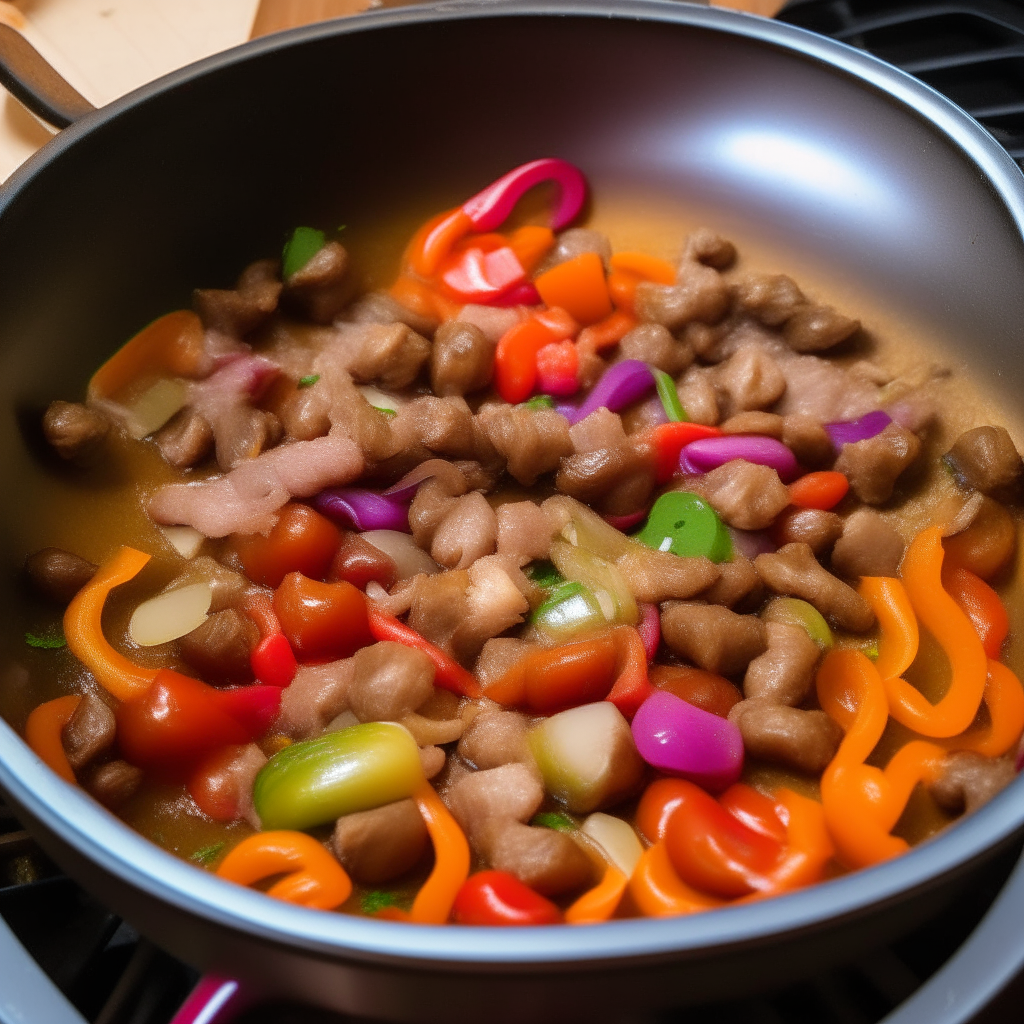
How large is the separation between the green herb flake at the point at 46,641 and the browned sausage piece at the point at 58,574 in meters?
0.05

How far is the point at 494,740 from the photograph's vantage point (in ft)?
3.64

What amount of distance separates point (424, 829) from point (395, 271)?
0.96 m

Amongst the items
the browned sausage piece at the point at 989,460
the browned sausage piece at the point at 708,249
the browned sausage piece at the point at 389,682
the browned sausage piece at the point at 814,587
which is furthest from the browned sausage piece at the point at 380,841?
the browned sausage piece at the point at 708,249

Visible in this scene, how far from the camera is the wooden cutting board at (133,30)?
1.81 meters

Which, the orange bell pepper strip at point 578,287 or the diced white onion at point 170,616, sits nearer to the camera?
the diced white onion at point 170,616

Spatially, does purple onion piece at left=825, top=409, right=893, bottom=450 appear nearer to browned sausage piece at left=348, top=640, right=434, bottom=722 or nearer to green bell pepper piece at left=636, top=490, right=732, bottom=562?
green bell pepper piece at left=636, top=490, right=732, bottom=562

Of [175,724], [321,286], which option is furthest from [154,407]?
[175,724]

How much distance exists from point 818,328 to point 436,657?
0.78 m

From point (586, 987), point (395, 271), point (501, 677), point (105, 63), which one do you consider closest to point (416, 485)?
point (501, 677)

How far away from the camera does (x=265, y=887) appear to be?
1017mm

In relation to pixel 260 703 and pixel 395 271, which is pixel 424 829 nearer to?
pixel 260 703

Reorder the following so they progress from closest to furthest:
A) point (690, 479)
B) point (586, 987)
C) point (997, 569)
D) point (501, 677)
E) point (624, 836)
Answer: point (586, 987)
point (624, 836)
point (501, 677)
point (997, 569)
point (690, 479)

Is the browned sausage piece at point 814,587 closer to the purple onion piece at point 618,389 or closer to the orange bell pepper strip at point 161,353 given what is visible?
the purple onion piece at point 618,389

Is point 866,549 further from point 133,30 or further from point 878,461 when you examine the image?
point 133,30
